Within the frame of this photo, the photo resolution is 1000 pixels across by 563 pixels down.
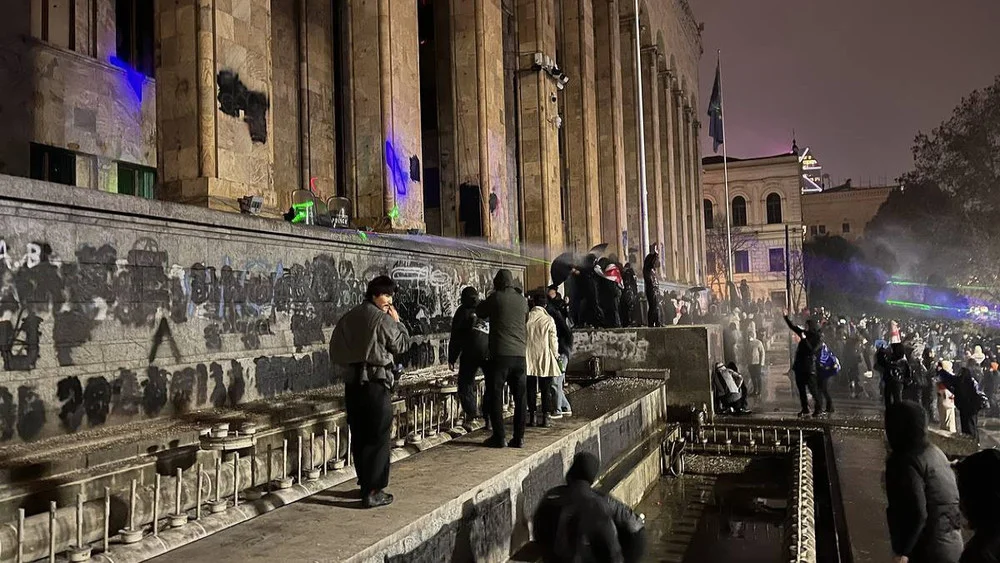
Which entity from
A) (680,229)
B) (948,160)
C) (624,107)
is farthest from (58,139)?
(948,160)

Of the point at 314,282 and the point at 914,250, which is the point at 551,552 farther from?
the point at 914,250

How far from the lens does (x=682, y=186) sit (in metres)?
37.8

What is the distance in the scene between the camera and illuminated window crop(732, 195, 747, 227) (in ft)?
211

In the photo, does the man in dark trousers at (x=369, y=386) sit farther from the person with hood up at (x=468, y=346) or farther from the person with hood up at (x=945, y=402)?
the person with hood up at (x=945, y=402)

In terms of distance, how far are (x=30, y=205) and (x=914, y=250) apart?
48222 mm

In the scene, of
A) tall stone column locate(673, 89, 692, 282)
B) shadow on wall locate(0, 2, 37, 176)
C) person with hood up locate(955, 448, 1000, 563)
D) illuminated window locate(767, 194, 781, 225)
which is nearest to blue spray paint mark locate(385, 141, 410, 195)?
shadow on wall locate(0, 2, 37, 176)

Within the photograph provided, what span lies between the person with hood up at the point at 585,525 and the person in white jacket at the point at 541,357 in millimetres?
4010

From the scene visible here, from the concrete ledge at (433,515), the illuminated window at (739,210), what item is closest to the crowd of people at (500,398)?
the concrete ledge at (433,515)

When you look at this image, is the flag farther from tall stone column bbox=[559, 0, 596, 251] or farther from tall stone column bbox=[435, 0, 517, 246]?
tall stone column bbox=[435, 0, 517, 246]

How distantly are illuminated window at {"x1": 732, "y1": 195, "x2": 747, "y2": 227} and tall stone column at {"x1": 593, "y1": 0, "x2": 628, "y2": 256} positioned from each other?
42.6 metres

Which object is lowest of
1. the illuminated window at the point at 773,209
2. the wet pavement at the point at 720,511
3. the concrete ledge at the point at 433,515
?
the wet pavement at the point at 720,511

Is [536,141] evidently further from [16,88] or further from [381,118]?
[16,88]

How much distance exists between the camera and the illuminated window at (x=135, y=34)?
13.4 metres

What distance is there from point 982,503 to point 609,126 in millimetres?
23401
